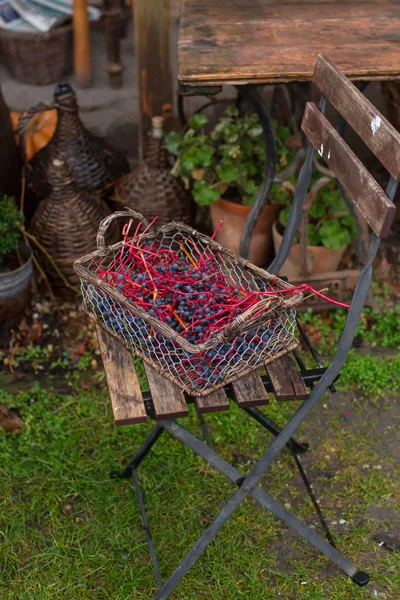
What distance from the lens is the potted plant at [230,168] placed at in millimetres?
3811

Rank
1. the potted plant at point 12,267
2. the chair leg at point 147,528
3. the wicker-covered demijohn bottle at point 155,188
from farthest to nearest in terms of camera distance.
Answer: the wicker-covered demijohn bottle at point 155,188, the potted plant at point 12,267, the chair leg at point 147,528

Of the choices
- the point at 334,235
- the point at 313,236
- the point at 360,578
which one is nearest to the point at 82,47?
the point at 313,236

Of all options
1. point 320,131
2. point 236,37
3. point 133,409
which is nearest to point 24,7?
point 236,37

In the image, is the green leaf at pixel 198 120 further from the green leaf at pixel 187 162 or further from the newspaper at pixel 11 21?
the newspaper at pixel 11 21

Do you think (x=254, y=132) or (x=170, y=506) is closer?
(x=170, y=506)

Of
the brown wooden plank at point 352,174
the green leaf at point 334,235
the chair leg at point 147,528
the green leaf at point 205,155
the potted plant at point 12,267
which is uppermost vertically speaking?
the brown wooden plank at point 352,174

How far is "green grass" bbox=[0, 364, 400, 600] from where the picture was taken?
2.71 metres

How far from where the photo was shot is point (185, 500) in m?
3.01

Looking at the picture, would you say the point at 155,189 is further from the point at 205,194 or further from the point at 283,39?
the point at 283,39

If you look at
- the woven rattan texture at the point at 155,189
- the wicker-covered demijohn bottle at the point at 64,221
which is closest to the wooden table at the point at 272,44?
the woven rattan texture at the point at 155,189

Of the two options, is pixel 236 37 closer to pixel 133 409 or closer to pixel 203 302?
pixel 203 302

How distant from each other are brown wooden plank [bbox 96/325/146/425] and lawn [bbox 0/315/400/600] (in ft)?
2.99

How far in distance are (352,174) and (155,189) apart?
77.4 inches

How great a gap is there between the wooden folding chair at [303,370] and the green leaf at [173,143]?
1.48 metres
